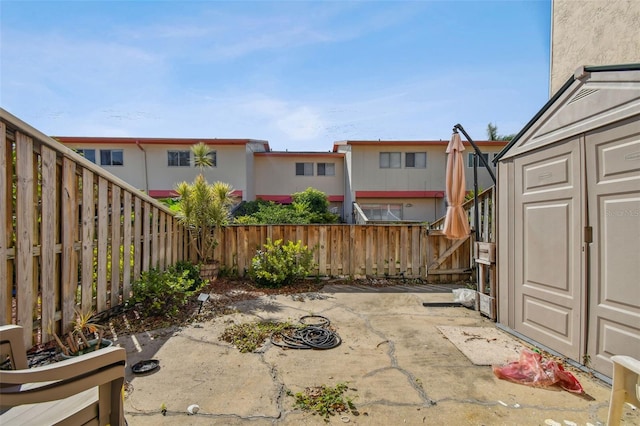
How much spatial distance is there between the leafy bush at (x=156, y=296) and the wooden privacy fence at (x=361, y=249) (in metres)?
2.35

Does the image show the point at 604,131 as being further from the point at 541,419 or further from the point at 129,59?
the point at 129,59

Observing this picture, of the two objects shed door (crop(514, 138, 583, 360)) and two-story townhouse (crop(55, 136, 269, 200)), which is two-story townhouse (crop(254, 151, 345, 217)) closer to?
two-story townhouse (crop(55, 136, 269, 200))

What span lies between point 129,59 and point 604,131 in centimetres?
760

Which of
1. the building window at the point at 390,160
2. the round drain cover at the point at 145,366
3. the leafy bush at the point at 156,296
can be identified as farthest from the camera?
the building window at the point at 390,160

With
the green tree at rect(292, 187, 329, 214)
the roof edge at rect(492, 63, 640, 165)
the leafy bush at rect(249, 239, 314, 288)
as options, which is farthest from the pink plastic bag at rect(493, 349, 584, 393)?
the green tree at rect(292, 187, 329, 214)

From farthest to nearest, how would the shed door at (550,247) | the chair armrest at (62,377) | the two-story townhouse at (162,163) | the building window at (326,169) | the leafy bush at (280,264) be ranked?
1. the building window at (326,169)
2. the two-story townhouse at (162,163)
3. the leafy bush at (280,264)
4. the shed door at (550,247)
5. the chair armrest at (62,377)

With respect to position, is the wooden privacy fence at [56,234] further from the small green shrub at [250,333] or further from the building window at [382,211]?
the building window at [382,211]

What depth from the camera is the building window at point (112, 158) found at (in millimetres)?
16531

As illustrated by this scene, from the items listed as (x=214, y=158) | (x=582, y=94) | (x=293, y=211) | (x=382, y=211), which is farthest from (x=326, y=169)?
(x=582, y=94)

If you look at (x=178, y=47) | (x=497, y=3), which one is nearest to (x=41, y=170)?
(x=178, y=47)

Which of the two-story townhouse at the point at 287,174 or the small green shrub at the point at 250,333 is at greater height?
the two-story townhouse at the point at 287,174

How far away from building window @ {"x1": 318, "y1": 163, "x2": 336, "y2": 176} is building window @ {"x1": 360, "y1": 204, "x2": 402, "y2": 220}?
2991mm

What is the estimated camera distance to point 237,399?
2.69m

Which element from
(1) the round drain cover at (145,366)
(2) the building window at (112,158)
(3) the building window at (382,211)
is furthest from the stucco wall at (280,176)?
(1) the round drain cover at (145,366)
